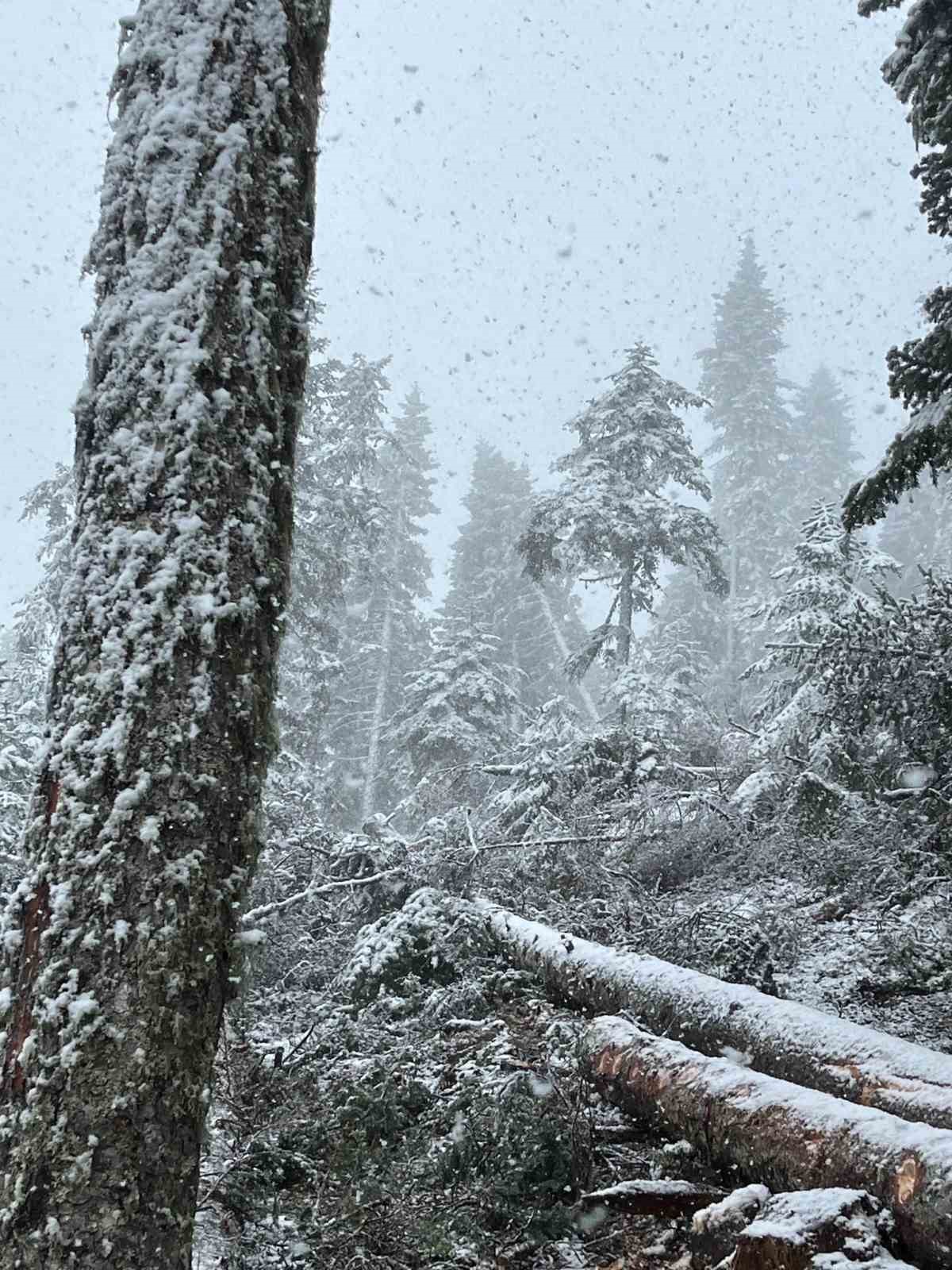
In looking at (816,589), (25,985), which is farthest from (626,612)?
(25,985)

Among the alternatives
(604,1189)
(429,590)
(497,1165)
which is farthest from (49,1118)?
(429,590)

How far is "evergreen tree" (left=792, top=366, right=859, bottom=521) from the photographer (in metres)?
38.3

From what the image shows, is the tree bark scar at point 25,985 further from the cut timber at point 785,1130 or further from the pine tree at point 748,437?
the pine tree at point 748,437

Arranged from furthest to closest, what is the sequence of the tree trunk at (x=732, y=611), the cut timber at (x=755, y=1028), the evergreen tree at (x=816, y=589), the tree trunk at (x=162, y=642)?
1. the tree trunk at (x=732, y=611)
2. the evergreen tree at (x=816, y=589)
3. the cut timber at (x=755, y=1028)
4. the tree trunk at (x=162, y=642)

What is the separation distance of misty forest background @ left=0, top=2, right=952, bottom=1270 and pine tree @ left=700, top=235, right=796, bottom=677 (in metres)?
12.1

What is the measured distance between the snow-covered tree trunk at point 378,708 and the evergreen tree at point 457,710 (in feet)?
9.34

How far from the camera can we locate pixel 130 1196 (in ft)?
7.38

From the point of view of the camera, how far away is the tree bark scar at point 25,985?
7.67ft

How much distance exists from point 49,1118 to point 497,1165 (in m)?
2.62

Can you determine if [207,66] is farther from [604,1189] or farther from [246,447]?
[604,1189]

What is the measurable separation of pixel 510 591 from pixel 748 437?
14.1 metres

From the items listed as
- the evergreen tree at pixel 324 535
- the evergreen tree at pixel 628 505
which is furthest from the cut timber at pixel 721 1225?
the evergreen tree at pixel 628 505

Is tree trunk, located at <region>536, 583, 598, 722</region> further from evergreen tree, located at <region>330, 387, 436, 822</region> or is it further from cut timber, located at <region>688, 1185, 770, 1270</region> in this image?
cut timber, located at <region>688, 1185, 770, 1270</region>

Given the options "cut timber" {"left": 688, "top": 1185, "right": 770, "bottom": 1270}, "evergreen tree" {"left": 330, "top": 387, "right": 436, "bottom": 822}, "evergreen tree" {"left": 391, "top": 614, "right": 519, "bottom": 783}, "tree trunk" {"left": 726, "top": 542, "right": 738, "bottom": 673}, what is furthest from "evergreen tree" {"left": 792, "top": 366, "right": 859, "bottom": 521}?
"cut timber" {"left": 688, "top": 1185, "right": 770, "bottom": 1270}
